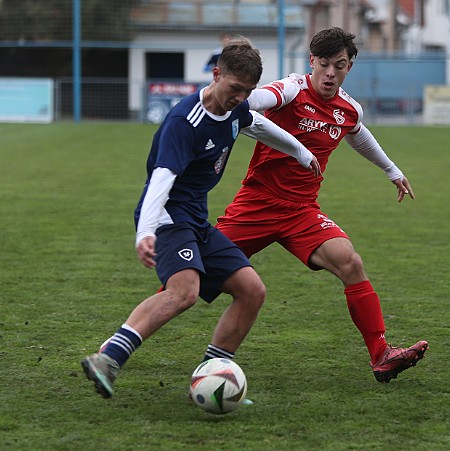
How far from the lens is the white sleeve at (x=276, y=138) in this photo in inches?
185

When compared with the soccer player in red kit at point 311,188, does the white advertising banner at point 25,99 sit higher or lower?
higher

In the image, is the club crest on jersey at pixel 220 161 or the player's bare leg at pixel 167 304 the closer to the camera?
the player's bare leg at pixel 167 304

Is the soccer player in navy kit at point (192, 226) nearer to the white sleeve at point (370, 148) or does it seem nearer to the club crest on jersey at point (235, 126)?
the club crest on jersey at point (235, 126)

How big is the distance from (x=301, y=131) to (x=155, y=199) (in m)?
1.36

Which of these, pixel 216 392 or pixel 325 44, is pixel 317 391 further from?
pixel 325 44

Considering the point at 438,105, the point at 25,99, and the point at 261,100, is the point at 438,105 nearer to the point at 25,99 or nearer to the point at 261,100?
the point at 25,99

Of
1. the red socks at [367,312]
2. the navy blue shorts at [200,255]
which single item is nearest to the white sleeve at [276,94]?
the navy blue shorts at [200,255]

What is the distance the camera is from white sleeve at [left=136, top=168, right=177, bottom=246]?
13.6 ft

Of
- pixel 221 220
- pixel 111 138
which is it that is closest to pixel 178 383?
pixel 221 220

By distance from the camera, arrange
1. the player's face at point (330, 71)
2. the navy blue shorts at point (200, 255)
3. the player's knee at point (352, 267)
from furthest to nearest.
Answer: the player's face at point (330, 71) → the player's knee at point (352, 267) → the navy blue shorts at point (200, 255)

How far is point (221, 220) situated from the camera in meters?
5.32

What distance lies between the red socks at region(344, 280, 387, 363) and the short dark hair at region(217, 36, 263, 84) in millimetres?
1296

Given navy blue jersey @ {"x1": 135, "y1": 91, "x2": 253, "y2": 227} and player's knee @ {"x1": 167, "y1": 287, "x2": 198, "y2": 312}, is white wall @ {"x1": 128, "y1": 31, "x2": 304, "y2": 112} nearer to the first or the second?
navy blue jersey @ {"x1": 135, "y1": 91, "x2": 253, "y2": 227}

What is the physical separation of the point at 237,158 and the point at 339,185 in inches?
179
